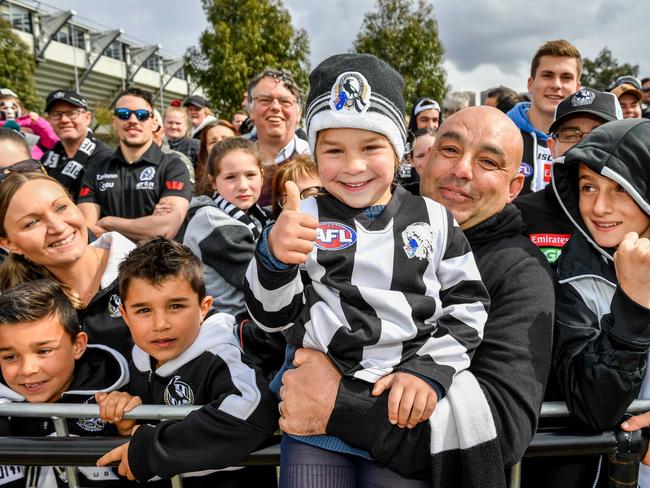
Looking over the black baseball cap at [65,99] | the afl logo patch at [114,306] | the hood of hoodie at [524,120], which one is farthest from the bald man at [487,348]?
the black baseball cap at [65,99]

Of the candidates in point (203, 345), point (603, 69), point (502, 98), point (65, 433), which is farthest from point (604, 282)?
point (603, 69)

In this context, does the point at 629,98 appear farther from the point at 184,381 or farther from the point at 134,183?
the point at 184,381

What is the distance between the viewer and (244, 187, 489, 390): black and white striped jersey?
164cm

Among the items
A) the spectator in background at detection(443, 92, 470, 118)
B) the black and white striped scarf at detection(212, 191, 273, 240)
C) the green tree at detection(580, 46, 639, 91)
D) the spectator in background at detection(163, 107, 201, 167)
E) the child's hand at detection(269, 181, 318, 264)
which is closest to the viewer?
the child's hand at detection(269, 181, 318, 264)

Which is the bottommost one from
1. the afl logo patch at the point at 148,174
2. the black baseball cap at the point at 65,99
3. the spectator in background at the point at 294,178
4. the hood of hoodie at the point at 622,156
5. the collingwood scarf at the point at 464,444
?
the collingwood scarf at the point at 464,444

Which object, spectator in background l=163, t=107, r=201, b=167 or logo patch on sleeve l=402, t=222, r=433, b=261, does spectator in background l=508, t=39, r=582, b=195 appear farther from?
spectator in background l=163, t=107, r=201, b=167

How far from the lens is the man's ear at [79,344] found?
2.44 meters

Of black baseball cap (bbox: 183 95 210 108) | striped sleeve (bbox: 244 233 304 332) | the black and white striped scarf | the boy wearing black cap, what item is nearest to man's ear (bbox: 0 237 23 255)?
the black and white striped scarf

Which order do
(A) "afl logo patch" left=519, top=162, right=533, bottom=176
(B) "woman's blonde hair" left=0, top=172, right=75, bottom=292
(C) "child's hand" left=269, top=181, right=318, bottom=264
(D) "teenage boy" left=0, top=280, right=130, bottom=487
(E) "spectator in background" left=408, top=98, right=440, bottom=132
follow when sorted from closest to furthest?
(C) "child's hand" left=269, top=181, right=318, bottom=264 < (D) "teenage boy" left=0, top=280, right=130, bottom=487 < (B) "woman's blonde hair" left=0, top=172, right=75, bottom=292 < (A) "afl logo patch" left=519, top=162, right=533, bottom=176 < (E) "spectator in background" left=408, top=98, right=440, bottom=132

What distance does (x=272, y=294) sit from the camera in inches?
63.8

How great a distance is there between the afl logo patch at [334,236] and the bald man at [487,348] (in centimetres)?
37

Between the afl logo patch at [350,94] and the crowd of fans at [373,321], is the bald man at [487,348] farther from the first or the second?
the afl logo patch at [350,94]

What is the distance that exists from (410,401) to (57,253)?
2188mm

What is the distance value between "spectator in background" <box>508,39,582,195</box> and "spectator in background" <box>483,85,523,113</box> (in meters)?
1.87
